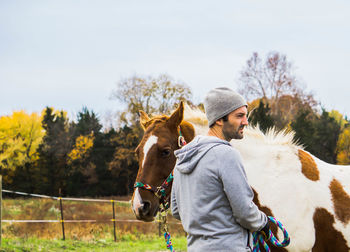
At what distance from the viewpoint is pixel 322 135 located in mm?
36188

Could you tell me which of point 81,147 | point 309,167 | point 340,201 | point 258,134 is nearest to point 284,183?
point 309,167

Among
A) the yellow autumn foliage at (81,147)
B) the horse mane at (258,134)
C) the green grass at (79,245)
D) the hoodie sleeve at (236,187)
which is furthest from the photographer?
the yellow autumn foliage at (81,147)

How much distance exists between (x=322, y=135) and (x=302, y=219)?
1399 inches

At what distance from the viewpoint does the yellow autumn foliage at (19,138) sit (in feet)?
136

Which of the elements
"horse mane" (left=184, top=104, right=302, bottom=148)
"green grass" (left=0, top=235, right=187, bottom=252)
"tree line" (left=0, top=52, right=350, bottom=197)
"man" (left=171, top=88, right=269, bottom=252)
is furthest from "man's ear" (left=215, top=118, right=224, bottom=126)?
"tree line" (left=0, top=52, right=350, bottom=197)

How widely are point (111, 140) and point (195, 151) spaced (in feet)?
127

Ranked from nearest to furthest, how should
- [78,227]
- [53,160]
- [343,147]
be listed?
[78,227], [343,147], [53,160]

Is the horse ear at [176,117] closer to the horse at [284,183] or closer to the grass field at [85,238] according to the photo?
the horse at [284,183]

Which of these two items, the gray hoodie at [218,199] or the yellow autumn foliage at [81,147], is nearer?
the gray hoodie at [218,199]

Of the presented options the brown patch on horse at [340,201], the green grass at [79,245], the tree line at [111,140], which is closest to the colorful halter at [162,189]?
the brown patch on horse at [340,201]

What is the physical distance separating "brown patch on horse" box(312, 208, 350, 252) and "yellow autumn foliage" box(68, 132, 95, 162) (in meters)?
38.5

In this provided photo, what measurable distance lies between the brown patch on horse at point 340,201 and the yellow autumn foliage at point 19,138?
41.6m

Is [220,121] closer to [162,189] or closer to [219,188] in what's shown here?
[219,188]

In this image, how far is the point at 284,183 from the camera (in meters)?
3.31
